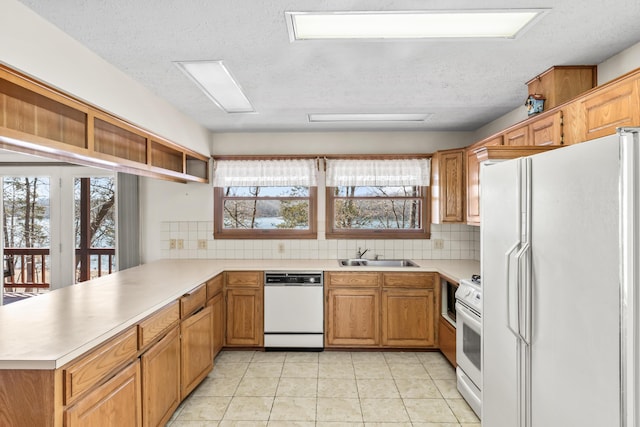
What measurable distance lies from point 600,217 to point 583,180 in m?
0.15

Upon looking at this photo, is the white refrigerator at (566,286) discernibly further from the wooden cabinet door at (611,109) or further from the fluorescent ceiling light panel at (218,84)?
the fluorescent ceiling light panel at (218,84)

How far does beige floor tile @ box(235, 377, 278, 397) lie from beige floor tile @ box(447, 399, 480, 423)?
4.42 ft

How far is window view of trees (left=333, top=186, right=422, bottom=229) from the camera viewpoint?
4.32 meters

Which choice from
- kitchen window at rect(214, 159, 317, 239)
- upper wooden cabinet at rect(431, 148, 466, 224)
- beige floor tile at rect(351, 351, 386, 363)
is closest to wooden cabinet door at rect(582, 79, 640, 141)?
upper wooden cabinet at rect(431, 148, 466, 224)

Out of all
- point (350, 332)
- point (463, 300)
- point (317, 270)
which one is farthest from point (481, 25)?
point (350, 332)

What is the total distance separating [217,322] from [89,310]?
1.62 metres

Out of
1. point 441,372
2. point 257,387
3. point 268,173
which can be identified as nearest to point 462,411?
point 441,372

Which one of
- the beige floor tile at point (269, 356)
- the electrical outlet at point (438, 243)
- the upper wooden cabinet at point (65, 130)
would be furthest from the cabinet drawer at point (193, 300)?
the electrical outlet at point (438, 243)

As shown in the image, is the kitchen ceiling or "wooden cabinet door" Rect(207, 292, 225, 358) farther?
"wooden cabinet door" Rect(207, 292, 225, 358)

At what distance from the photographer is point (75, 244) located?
4180 millimetres

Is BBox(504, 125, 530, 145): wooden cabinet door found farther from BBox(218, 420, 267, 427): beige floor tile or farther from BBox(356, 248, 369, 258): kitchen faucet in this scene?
BBox(218, 420, 267, 427): beige floor tile

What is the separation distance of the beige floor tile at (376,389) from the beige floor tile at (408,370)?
17 cm

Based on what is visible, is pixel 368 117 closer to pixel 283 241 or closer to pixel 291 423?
pixel 283 241

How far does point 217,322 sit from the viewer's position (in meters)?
3.53
